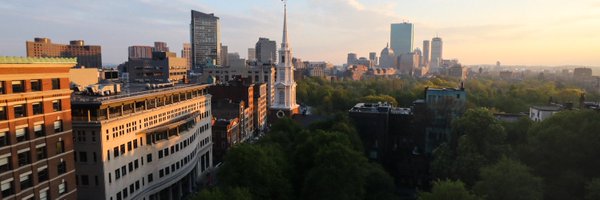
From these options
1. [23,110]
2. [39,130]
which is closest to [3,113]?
[23,110]

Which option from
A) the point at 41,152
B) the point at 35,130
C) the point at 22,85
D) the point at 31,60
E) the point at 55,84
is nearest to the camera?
the point at 22,85

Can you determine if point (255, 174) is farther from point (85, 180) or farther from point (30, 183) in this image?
point (30, 183)

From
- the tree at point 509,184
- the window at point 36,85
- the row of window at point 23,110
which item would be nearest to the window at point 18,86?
the window at point 36,85

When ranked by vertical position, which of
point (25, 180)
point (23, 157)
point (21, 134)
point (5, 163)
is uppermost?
point (21, 134)

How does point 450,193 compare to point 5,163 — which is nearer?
point 5,163

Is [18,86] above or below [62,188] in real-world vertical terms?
above

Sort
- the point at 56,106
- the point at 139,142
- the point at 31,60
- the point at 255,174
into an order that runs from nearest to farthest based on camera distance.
→ the point at 31,60, the point at 56,106, the point at 255,174, the point at 139,142
